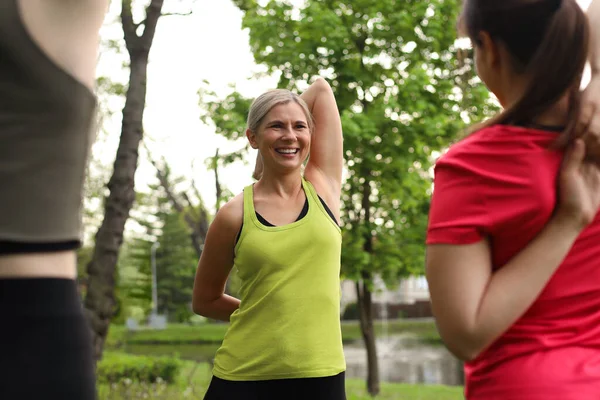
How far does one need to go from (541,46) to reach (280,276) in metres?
1.95

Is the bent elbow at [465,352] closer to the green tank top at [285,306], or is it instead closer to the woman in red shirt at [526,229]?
the woman in red shirt at [526,229]

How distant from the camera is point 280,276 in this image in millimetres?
3230

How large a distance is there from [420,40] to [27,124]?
1314 cm

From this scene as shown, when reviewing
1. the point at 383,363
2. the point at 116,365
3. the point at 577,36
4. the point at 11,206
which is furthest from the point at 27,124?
the point at 383,363

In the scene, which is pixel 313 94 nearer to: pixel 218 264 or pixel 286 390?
pixel 218 264

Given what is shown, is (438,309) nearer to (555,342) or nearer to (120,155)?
(555,342)

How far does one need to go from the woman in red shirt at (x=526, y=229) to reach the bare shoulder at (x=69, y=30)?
2.14 ft

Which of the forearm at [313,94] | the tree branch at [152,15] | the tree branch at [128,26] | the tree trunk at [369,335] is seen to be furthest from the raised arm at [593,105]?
the tree trunk at [369,335]

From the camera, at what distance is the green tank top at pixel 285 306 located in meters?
3.20

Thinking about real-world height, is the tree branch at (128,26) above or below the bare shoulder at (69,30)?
above

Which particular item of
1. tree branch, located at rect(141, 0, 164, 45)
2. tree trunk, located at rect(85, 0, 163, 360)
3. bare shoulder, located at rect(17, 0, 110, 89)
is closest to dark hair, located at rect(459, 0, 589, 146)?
bare shoulder, located at rect(17, 0, 110, 89)

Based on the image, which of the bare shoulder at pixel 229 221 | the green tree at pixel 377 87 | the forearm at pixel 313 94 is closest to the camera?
the bare shoulder at pixel 229 221

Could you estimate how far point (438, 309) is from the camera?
141 cm

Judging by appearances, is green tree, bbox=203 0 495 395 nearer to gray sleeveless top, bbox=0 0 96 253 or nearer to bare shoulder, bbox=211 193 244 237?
bare shoulder, bbox=211 193 244 237
